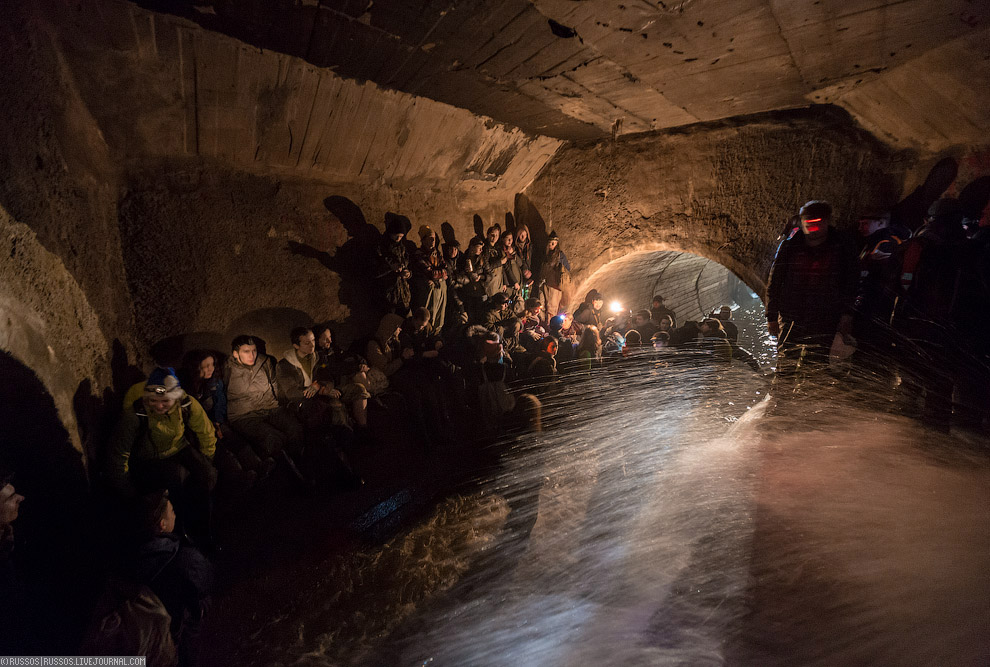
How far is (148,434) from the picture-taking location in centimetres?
371

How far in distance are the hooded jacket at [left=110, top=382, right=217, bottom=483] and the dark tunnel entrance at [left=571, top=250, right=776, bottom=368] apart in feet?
20.0

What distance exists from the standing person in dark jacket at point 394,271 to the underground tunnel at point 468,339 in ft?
0.67

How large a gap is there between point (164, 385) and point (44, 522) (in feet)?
3.62

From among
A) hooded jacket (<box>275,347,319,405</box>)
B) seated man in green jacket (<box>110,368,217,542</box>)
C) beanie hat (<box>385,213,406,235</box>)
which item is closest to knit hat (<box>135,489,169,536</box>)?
seated man in green jacket (<box>110,368,217,542</box>)

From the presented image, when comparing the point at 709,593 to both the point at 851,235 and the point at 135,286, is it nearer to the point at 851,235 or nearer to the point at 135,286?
the point at 851,235

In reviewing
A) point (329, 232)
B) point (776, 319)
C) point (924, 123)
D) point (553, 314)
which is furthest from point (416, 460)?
point (924, 123)

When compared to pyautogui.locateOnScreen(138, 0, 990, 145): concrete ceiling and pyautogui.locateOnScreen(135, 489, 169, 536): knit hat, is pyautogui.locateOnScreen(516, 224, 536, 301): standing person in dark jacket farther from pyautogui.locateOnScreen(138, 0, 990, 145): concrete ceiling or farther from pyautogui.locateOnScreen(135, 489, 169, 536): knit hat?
pyautogui.locateOnScreen(135, 489, 169, 536): knit hat

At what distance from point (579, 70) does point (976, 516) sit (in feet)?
15.5

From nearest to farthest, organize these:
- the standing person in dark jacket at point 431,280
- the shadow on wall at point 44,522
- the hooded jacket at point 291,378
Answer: the shadow on wall at point 44,522 → the hooded jacket at point 291,378 → the standing person in dark jacket at point 431,280

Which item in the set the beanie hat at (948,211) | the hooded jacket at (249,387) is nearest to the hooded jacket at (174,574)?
the hooded jacket at (249,387)

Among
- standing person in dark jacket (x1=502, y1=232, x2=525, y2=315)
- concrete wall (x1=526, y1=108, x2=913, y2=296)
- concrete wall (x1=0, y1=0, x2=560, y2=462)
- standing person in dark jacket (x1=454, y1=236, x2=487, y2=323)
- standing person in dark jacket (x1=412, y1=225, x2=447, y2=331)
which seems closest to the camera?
concrete wall (x1=0, y1=0, x2=560, y2=462)

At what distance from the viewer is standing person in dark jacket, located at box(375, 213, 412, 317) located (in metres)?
6.30

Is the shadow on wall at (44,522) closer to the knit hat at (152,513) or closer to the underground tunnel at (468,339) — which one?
the underground tunnel at (468,339)

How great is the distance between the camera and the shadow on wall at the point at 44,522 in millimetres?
2840
